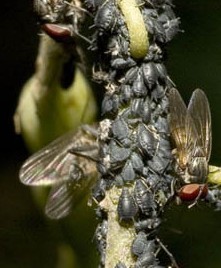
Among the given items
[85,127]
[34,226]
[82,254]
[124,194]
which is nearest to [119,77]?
[124,194]

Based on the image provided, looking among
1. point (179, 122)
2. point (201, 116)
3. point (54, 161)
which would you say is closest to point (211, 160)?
point (54, 161)

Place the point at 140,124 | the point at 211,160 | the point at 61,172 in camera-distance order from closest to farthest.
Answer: the point at 140,124 < the point at 61,172 < the point at 211,160

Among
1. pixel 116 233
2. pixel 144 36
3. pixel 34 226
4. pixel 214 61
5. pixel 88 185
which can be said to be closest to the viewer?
pixel 144 36

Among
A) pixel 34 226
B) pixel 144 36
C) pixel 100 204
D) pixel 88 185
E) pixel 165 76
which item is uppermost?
pixel 144 36

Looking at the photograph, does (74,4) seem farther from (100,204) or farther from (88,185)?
(100,204)

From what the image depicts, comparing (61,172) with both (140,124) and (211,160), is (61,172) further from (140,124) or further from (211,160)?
(211,160)

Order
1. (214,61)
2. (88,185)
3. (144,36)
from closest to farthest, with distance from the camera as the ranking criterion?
(144,36) < (88,185) < (214,61)

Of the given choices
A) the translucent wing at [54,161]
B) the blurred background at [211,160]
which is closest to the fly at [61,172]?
the translucent wing at [54,161]
